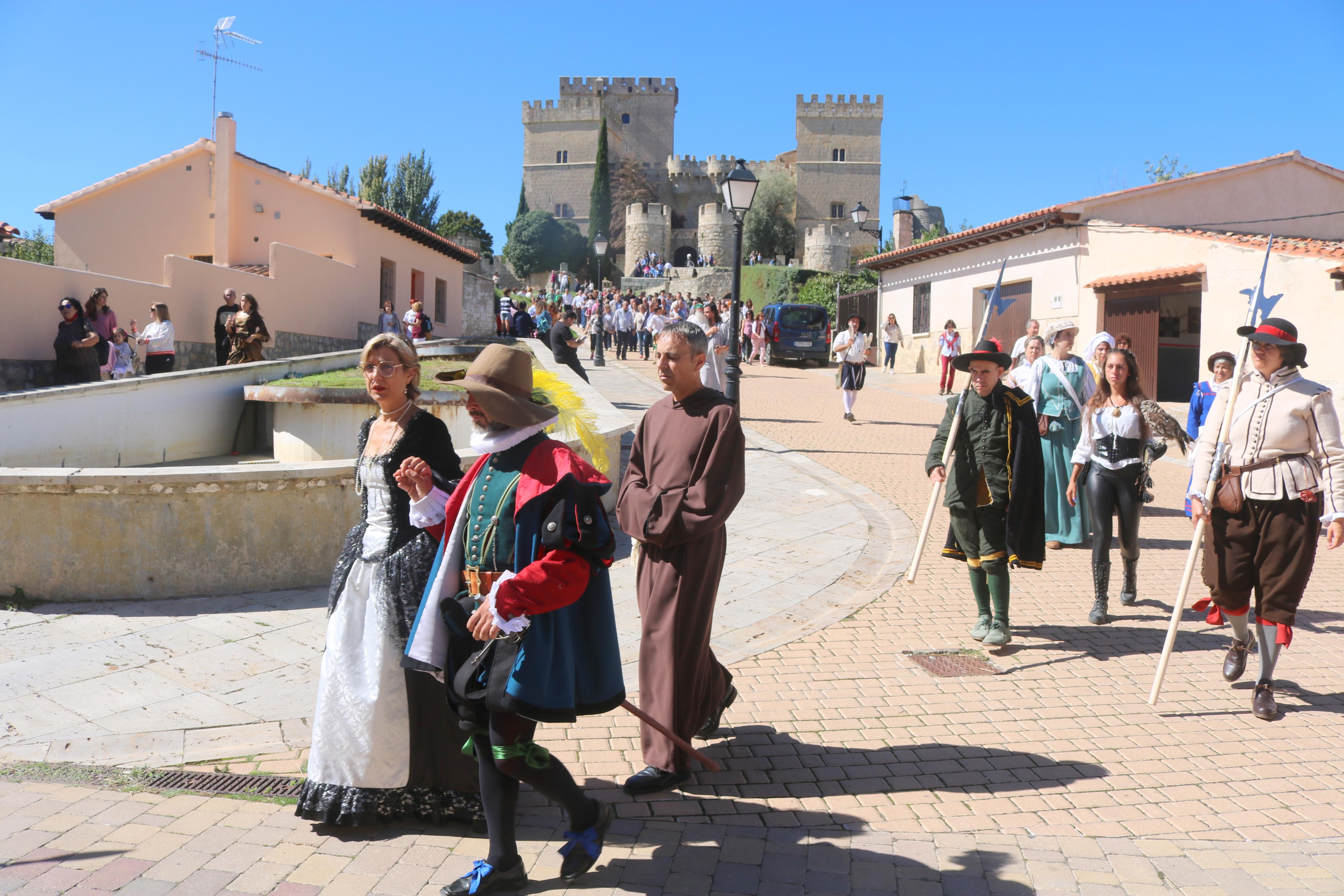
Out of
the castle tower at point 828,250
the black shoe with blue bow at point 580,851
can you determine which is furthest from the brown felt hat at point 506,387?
the castle tower at point 828,250

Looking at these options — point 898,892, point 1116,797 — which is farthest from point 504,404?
point 1116,797

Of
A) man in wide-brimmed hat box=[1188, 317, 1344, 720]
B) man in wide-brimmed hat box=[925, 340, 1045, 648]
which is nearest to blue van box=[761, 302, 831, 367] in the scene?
man in wide-brimmed hat box=[925, 340, 1045, 648]

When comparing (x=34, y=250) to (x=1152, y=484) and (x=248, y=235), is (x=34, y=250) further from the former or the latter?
(x=1152, y=484)

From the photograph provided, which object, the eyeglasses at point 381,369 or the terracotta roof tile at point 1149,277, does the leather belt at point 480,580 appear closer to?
the eyeglasses at point 381,369

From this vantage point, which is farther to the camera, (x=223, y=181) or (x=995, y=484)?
(x=223, y=181)

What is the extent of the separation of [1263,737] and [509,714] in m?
3.63

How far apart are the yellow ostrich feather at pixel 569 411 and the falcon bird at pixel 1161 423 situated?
3822mm

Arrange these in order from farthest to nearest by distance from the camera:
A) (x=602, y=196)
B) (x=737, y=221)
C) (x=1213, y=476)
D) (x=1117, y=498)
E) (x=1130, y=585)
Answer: (x=602, y=196), (x=737, y=221), (x=1130, y=585), (x=1117, y=498), (x=1213, y=476)

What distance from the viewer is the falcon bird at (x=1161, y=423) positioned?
680 centimetres

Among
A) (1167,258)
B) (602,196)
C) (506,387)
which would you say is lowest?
(506,387)

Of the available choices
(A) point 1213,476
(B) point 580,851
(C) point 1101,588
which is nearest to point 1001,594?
(C) point 1101,588

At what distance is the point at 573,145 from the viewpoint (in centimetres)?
8019

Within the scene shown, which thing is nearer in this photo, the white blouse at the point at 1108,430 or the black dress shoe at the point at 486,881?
the black dress shoe at the point at 486,881

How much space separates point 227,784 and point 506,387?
215 centimetres
